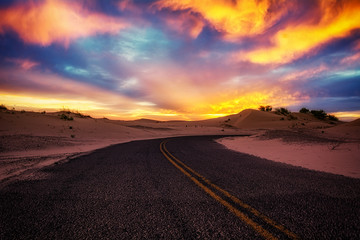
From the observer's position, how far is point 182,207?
3.13 meters

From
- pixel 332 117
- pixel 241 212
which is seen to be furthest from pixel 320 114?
pixel 241 212

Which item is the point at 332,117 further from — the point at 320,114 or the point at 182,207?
the point at 182,207

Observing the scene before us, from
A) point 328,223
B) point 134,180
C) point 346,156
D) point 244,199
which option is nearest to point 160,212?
point 244,199

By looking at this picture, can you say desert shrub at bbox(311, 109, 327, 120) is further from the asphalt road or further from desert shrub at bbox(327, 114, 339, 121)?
the asphalt road

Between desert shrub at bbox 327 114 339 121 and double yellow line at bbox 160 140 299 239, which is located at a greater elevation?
desert shrub at bbox 327 114 339 121

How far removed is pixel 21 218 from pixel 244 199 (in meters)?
3.66

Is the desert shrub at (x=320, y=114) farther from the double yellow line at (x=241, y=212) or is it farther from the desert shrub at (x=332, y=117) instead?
the double yellow line at (x=241, y=212)

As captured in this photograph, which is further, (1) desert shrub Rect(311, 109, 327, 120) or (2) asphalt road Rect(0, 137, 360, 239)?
(1) desert shrub Rect(311, 109, 327, 120)

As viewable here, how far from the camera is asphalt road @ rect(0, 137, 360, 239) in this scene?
2418mm

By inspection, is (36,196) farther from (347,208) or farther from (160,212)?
(347,208)

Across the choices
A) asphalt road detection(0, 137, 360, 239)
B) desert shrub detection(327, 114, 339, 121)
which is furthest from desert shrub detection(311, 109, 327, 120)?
asphalt road detection(0, 137, 360, 239)

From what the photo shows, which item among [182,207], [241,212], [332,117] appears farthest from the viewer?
[332,117]

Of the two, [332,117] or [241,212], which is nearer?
[241,212]

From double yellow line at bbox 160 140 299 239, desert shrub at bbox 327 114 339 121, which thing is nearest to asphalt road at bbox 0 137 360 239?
double yellow line at bbox 160 140 299 239
